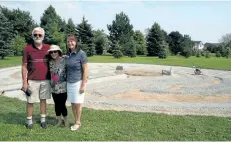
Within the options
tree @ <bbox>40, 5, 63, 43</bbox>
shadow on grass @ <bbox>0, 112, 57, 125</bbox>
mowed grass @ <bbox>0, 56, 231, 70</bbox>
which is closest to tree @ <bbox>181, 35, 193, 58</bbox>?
mowed grass @ <bbox>0, 56, 231, 70</bbox>

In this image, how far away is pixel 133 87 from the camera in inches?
543

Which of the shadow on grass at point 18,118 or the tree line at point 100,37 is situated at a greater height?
the tree line at point 100,37

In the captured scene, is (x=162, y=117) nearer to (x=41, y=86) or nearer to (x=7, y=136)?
(x=41, y=86)

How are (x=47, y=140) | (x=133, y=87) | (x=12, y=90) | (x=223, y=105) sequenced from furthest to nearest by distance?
(x=133, y=87)
(x=12, y=90)
(x=223, y=105)
(x=47, y=140)

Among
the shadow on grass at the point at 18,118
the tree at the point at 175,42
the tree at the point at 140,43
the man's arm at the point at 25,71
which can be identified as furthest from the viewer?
the tree at the point at 175,42

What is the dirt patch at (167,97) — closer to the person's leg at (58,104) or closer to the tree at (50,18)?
the person's leg at (58,104)

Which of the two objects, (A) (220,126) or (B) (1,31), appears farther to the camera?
(B) (1,31)

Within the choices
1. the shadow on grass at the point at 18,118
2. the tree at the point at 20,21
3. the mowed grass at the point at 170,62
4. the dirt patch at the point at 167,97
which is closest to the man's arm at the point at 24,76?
the shadow on grass at the point at 18,118

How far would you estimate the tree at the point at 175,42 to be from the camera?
185 feet

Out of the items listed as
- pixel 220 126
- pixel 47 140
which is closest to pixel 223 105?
pixel 220 126

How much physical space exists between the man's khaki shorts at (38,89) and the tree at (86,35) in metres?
39.4

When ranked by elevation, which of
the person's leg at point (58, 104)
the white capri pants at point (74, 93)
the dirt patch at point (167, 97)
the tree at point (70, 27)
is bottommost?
the dirt patch at point (167, 97)

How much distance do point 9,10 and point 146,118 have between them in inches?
1975

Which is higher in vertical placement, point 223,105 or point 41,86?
point 41,86
